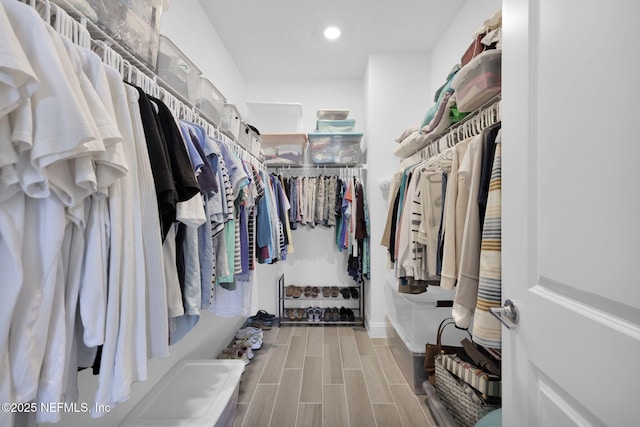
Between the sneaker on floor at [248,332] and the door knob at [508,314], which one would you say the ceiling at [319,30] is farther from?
the sneaker on floor at [248,332]

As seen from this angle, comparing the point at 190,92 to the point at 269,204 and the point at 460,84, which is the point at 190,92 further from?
the point at 460,84

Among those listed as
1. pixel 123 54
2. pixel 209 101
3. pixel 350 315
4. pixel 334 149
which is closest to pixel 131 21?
pixel 123 54

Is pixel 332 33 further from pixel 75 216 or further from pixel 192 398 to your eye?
pixel 192 398

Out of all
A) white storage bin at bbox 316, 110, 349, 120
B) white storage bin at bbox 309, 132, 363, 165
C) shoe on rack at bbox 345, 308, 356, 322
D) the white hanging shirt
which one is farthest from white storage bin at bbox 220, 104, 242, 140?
shoe on rack at bbox 345, 308, 356, 322

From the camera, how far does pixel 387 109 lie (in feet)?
8.50

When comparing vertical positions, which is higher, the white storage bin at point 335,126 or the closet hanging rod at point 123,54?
the white storage bin at point 335,126

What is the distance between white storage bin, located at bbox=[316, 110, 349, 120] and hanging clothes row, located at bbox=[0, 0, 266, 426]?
210cm

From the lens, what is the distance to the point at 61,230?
52cm

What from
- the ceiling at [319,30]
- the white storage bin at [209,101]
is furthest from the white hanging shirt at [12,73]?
the ceiling at [319,30]

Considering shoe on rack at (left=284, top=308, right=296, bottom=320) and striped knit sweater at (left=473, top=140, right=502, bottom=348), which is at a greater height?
striped knit sweater at (left=473, top=140, right=502, bottom=348)

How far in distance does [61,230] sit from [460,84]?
1509mm

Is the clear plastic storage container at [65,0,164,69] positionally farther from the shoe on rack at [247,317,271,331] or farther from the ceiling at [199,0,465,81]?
the shoe on rack at [247,317,271,331]

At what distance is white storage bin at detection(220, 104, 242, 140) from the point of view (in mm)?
1812

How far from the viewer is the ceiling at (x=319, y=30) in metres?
2.00
